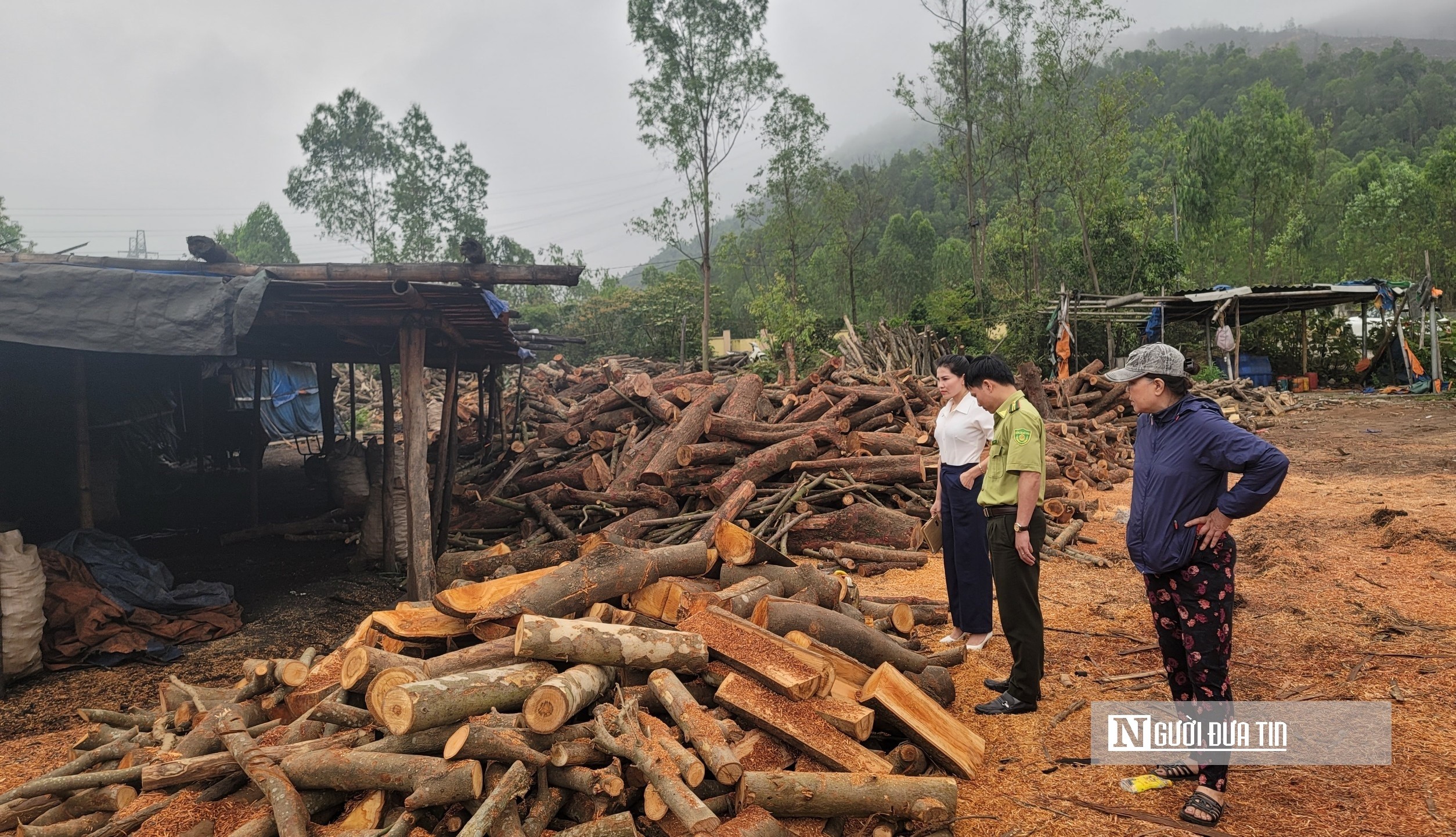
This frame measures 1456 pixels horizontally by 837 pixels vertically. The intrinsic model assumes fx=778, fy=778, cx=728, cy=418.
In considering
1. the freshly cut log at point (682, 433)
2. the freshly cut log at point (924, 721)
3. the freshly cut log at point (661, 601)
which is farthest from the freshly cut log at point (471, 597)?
the freshly cut log at point (682, 433)

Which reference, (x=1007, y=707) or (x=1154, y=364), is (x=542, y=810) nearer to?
(x=1007, y=707)

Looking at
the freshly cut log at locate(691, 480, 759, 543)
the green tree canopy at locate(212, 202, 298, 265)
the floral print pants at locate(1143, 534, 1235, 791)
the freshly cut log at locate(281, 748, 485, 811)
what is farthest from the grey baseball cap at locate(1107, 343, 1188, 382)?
the green tree canopy at locate(212, 202, 298, 265)

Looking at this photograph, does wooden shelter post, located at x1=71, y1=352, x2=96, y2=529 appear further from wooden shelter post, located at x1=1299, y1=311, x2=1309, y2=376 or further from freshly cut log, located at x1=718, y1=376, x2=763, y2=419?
wooden shelter post, located at x1=1299, y1=311, x2=1309, y2=376

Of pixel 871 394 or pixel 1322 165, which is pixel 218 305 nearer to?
pixel 871 394

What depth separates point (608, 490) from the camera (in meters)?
9.45

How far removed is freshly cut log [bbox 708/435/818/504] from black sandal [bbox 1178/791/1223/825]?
5.84 metres

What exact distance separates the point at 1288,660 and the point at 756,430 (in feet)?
19.8

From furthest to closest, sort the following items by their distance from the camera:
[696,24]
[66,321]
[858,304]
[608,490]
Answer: [858,304], [696,24], [608,490], [66,321]

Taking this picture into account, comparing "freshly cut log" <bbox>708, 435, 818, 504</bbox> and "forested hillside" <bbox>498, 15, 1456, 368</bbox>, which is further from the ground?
"forested hillside" <bbox>498, 15, 1456, 368</bbox>

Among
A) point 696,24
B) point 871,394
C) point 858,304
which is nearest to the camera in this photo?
point 871,394

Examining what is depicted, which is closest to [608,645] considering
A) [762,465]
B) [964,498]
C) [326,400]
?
[964,498]

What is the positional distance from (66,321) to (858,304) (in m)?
43.9

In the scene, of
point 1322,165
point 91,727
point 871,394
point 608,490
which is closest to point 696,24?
point 871,394

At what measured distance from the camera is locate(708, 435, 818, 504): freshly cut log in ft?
28.5
